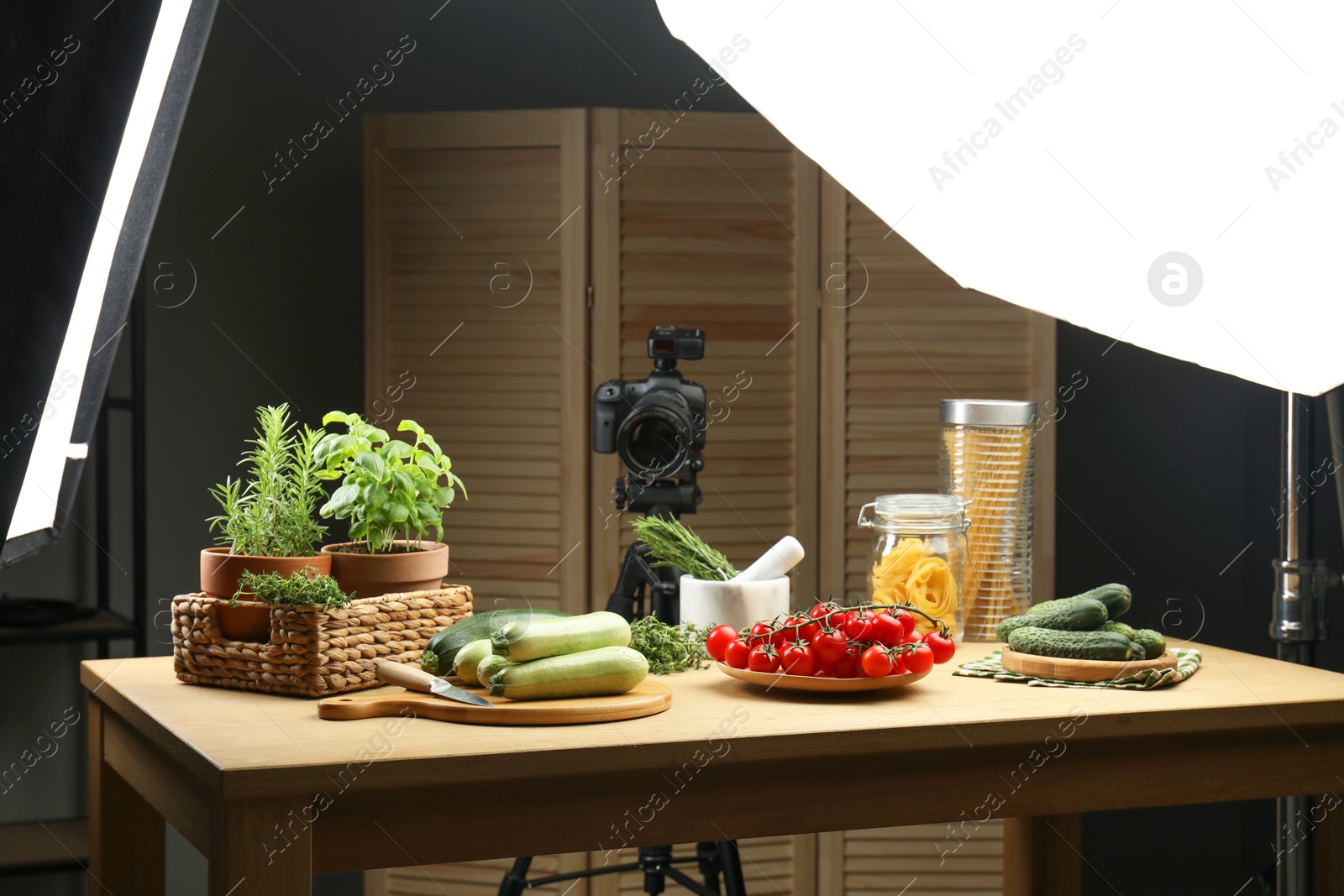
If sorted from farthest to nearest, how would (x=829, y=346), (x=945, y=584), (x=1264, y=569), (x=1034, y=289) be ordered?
(x=1264, y=569)
(x=829, y=346)
(x=945, y=584)
(x=1034, y=289)

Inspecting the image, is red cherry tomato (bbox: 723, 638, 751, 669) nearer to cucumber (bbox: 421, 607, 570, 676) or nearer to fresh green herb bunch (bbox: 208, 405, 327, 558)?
cucumber (bbox: 421, 607, 570, 676)

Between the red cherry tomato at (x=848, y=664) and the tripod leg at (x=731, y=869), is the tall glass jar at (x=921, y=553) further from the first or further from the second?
the tripod leg at (x=731, y=869)

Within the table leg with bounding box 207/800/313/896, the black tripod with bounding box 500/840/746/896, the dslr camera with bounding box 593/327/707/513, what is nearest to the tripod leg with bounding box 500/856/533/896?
the black tripod with bounding box 500/840/746/896

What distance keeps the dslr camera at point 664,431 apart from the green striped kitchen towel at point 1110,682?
43cm

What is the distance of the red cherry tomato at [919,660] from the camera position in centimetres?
123

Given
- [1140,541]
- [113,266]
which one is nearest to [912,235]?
[113,266]

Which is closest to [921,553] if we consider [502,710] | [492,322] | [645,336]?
[502,710]

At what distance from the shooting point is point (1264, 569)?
10.0 feet

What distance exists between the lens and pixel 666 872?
7.11 ft

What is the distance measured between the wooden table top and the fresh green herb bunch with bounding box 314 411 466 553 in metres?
0.18

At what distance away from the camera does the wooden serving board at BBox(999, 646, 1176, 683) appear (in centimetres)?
129

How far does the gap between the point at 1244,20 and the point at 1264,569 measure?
2.35 meters

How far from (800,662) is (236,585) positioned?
563mm

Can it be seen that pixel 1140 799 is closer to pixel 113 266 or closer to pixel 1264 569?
pixel 113 266
